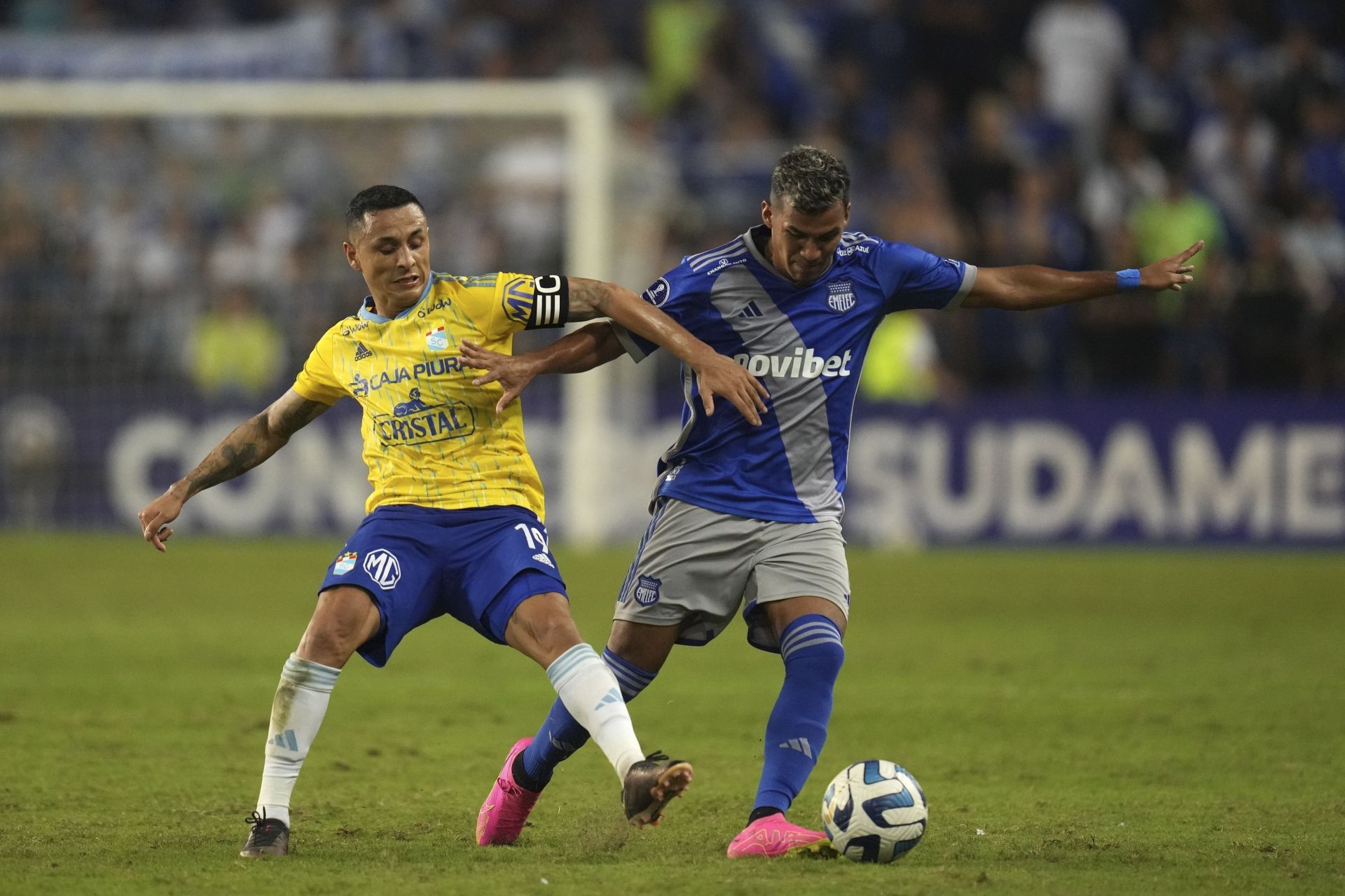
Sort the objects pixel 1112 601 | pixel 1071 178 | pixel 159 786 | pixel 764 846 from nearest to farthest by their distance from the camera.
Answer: pixel 764 846 < pixel 159 786 < pixel 1112 601 < pixel 1071 178

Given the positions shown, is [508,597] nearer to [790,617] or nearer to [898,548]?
[790,617]

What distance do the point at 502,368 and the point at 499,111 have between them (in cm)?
1169

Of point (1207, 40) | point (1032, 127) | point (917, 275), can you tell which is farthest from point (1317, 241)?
point (917, 275)

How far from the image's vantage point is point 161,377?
56.3ft

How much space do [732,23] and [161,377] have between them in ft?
25.0

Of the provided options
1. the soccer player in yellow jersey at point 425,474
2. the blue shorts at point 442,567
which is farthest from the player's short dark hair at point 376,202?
the blue shorts at point 442,567

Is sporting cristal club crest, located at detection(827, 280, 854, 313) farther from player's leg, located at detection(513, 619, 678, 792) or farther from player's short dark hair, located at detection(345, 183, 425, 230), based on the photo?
player's short dark hair, located at detection(345, 183, 425, 230)

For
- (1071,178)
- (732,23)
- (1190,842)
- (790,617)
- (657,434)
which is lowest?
(1190,842)

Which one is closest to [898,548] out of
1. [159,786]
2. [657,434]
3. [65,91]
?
[657,434]

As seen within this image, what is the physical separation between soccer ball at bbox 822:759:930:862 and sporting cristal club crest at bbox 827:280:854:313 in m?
1.47

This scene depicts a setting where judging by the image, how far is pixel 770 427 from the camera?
5914mm

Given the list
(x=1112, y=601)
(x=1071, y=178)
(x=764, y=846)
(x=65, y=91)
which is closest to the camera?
(x=764, y=846)

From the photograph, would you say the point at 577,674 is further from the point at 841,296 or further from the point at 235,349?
the point at 235,349

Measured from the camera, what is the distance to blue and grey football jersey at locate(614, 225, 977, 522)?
19.4ft
